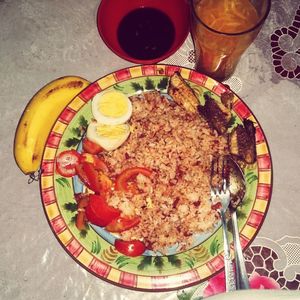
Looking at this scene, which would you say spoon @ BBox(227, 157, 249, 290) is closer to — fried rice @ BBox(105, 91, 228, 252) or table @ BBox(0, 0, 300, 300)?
fried rice @ BBox(105, 91, 228, 252)

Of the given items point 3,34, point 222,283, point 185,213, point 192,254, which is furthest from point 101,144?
point 3,34

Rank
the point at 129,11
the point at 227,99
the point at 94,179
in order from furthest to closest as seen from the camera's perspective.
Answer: the point at 129,11 < the point at 227,99 < the point at 94,179

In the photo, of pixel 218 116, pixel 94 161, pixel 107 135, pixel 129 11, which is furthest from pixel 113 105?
pixel 129 11

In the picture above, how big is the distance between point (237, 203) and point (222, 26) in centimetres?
73

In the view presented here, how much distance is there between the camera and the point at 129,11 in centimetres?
159

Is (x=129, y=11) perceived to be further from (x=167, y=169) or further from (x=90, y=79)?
(x=167, y=169)

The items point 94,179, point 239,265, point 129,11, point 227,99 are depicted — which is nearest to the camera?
point 239,265

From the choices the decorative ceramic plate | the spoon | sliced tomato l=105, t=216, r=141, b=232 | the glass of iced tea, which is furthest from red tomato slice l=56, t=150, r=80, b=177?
the glass of iced tea

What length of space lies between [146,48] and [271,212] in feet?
2.90

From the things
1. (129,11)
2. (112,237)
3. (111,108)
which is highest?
(129,11)

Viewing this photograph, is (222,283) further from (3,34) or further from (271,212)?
(3,34)

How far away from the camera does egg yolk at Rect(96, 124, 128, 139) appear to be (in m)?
1.34

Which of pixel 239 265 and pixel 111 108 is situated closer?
pixel 239 265

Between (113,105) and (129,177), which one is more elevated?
(113,105)
